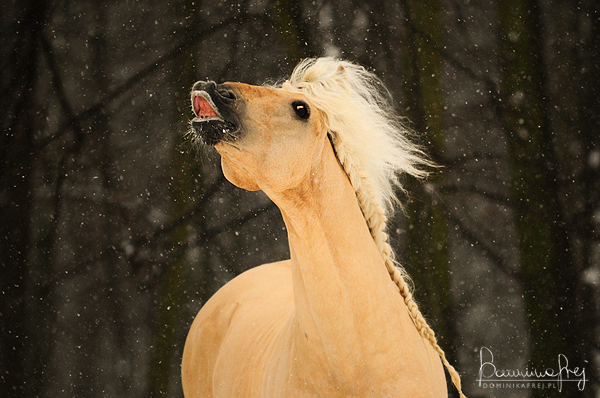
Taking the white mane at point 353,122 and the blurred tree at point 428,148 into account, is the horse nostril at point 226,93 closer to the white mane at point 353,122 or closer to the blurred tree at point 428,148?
the white mane at point 353,122

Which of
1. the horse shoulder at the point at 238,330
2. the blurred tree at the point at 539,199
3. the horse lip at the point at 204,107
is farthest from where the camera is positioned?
the blurred tree at the point at 539,199

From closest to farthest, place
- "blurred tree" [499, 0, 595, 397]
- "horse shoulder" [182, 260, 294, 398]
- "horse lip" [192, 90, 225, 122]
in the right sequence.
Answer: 1. "horse lip" [192, 90, 225, 122]
2. "horse shoulder" [182, 260, 294, 398]
3. "blurred tree" [499, 0, 595, 397]

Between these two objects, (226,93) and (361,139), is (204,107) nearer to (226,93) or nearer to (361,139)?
(226,93)

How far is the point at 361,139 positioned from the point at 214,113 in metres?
0.19

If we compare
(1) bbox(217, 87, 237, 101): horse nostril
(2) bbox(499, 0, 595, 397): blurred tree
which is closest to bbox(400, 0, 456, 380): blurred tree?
(2) bbox(499, 0, 595, 397): blurred tree

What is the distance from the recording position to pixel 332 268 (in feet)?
1.88

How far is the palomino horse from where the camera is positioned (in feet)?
1.78

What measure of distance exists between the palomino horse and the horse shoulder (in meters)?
0.14

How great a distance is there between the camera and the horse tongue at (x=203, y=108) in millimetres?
515

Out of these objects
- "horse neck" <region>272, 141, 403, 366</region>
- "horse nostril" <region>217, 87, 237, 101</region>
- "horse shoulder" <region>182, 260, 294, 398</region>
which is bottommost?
"horse shoulder" <region>182, 260, 294, 398</region>

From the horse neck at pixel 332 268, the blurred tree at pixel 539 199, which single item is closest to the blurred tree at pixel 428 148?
the blurred tree at pixel 539 199

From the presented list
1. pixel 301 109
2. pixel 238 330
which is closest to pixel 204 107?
pixel 301 109

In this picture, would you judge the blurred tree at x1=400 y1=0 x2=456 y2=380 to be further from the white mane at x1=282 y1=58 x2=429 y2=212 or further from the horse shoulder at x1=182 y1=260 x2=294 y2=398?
the white mane at x1=282 y1=58 x2=429 y2=212

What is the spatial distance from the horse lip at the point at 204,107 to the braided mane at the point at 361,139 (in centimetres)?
13
